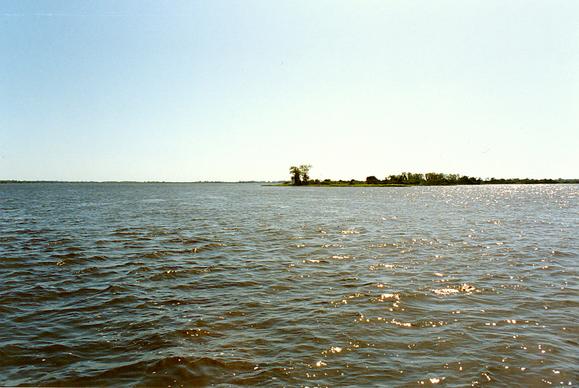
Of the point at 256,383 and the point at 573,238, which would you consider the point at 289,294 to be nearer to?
the point at 256,383

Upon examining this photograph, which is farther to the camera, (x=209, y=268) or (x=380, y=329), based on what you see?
(x=209, y=268)

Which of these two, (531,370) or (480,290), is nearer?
(531,370)

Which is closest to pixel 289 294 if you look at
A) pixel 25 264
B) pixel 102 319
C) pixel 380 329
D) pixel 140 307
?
pixel 380 329

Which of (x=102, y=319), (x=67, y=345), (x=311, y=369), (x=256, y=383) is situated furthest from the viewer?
(x=102, y=319)

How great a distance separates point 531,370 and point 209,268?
13488 mm

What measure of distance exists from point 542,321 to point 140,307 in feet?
40.2

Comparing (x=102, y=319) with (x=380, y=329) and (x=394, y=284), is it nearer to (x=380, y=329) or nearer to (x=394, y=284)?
(x=380, y=329)

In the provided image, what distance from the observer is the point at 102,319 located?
36.1 feet

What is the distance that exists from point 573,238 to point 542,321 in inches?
894

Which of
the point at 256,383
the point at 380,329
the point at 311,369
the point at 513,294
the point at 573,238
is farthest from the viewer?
the point at 573,238

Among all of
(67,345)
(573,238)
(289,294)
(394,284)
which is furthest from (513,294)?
(573,238)

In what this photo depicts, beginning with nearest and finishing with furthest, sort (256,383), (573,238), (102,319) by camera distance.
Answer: (256,383) → (102,319) → (573,238)

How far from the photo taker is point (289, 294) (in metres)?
13.5

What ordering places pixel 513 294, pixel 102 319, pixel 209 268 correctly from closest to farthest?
1. pixel 102 319
2. pixel 513 294
3. pixel 209 268
